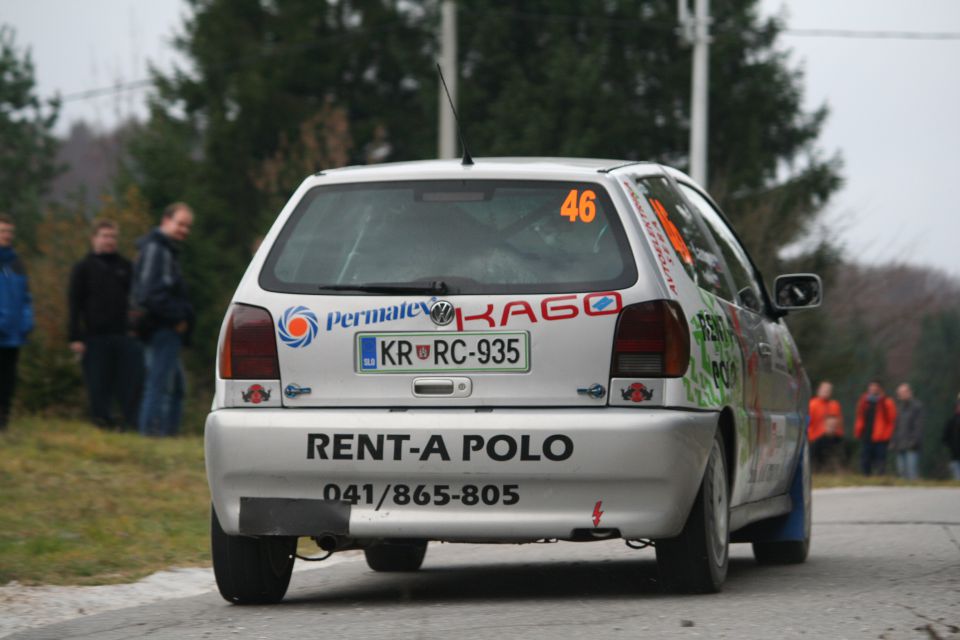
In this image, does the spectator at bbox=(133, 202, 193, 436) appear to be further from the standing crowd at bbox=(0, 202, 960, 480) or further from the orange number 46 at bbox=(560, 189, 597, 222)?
the orange number 46 at bbox=(560, 189, 597, 222)

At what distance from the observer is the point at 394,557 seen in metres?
7.90

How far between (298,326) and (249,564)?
2.96 ft

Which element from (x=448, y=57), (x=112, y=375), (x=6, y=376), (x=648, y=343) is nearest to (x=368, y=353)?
(x=648, y=343)

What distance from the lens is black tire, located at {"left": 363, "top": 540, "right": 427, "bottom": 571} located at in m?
7.82

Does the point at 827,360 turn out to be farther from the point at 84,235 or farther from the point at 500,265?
the point at 500,265

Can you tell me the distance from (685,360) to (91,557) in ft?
11.1

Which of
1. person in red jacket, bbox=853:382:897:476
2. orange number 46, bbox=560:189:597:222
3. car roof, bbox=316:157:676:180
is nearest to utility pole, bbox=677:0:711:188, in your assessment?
person in red jacket, bbox=853:382:897:476

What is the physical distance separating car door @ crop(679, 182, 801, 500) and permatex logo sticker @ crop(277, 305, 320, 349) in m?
1.80

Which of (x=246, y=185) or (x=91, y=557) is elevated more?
(x=246, y=185)

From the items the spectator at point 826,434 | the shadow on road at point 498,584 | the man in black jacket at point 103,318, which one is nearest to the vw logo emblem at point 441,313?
the shadow on road at point 498,584

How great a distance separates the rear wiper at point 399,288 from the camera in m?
6.04

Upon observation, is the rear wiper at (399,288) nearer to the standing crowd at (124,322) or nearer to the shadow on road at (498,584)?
the shadow on road at (498,584)

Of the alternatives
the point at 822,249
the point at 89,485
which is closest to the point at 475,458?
the point at 89,485

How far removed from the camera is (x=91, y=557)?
8.10 meters
